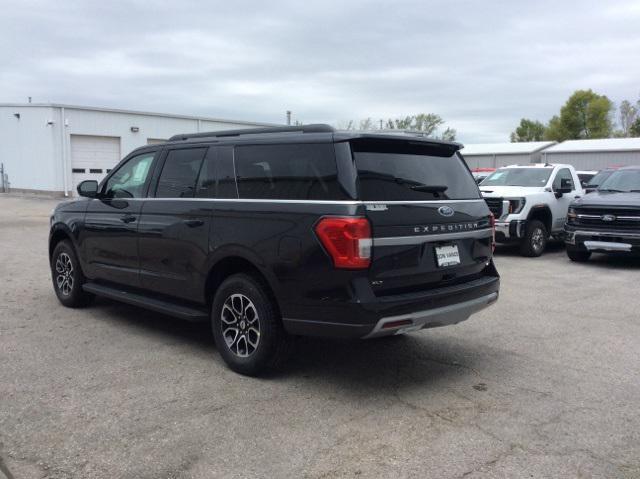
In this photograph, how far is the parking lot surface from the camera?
11.2 ft

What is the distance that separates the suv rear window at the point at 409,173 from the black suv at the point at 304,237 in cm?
1

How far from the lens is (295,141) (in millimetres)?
4602

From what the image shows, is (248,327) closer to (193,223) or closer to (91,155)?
(193,223)

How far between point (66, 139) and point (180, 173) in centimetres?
2575

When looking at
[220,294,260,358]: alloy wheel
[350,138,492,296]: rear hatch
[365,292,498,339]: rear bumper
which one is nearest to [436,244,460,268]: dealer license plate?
[350,138,492,296]: rear hatch

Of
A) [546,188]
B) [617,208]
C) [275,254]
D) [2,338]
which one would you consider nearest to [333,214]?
[275,254]

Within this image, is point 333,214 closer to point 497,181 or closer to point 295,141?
point 295,141

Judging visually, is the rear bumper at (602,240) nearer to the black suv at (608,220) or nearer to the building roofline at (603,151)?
the black suv at (608,220)

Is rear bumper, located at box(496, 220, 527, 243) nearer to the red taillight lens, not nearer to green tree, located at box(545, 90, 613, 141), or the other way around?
the red taillight lens

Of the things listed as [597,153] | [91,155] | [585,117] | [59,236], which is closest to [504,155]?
[597,153]

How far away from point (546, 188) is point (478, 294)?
8.85 meters

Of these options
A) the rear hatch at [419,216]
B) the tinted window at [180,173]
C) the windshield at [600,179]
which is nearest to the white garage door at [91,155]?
the windshield at [600,179]

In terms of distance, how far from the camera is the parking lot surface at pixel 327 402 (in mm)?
3416

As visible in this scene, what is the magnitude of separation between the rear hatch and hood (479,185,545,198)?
24.7 ft
